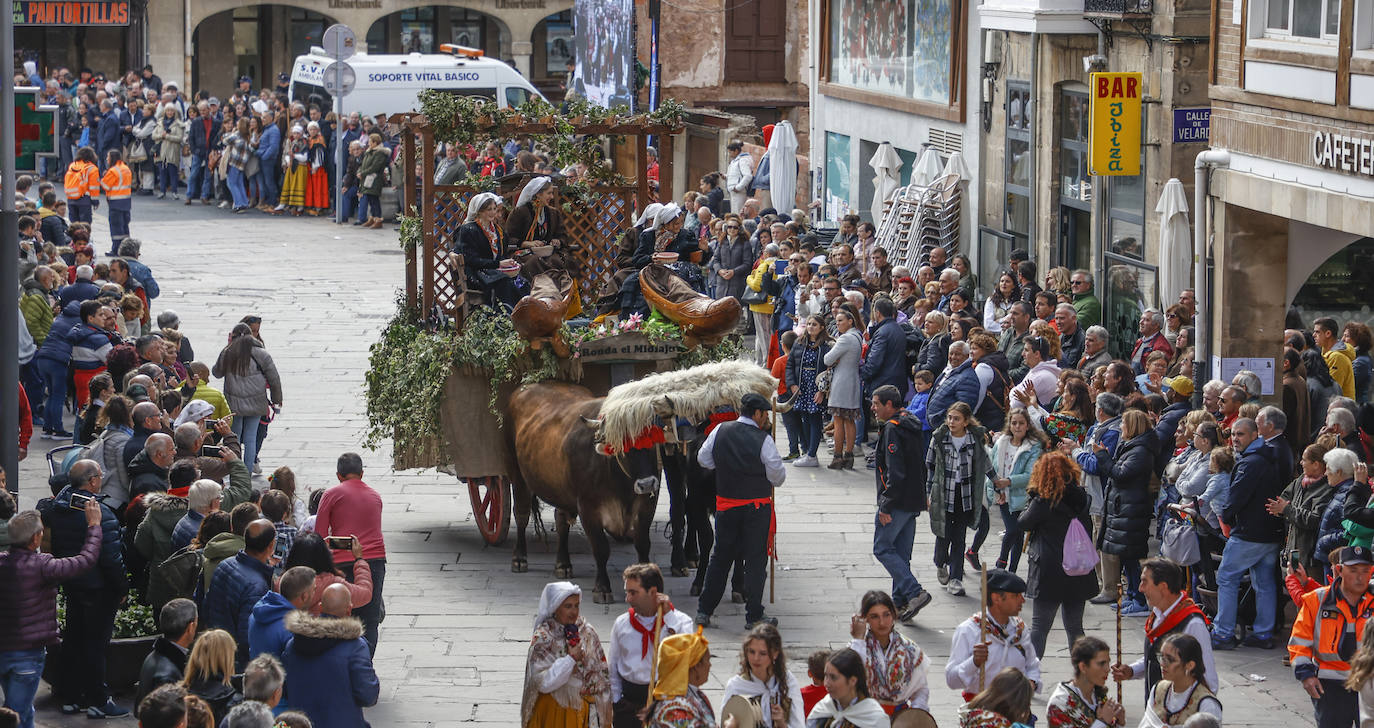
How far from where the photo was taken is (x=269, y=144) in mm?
35531

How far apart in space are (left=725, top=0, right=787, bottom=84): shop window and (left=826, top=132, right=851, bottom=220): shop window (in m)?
8.07

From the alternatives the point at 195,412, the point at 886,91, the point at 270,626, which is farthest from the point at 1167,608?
the point at 886,91

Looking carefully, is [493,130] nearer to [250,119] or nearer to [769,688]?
[769,688]

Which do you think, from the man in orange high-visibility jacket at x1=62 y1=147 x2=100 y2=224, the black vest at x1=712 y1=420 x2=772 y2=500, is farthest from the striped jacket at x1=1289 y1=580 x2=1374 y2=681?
the man in orange high-visibility jacket at x1=62 y1=147 x2=100 y2=224

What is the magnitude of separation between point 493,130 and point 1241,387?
6.28 meters

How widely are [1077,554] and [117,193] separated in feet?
72.3

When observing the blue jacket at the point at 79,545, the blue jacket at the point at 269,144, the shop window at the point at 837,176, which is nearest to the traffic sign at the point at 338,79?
the blue jacket at the point at 269,144

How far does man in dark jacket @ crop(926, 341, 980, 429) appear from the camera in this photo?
15.4 metres

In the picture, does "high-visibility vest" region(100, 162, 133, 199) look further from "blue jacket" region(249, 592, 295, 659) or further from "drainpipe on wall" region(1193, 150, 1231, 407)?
"blue jacket" region(249, 592, 295, 659)

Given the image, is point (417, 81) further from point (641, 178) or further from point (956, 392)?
point (956, 392)

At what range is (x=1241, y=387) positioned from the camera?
13305mm

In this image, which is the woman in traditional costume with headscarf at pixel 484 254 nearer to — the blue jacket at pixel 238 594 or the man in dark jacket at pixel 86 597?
the man in dark jacket at pixel 86 597

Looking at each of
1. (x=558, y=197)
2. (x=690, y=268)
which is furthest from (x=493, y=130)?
(x=690, y=268)

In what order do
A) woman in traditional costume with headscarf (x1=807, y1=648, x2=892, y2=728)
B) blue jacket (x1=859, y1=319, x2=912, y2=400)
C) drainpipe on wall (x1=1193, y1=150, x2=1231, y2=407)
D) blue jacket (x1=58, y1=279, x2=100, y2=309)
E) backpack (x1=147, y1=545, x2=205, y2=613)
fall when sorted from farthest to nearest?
1. blue jacket (x1=58, y1=279, x2=100, y2=309)
2. blue jacket (x1=859, y1=319, x2=912, y2=400)
3. drainpipe on wall (x1=1193, y1=150, x2=1231, y2=407)
4. backpack (x1=147, y1=545, x2=205, y2=613)
5. woman in traditional costume with headscarf (x1=807, y1=648, x2=892, y2=728)
